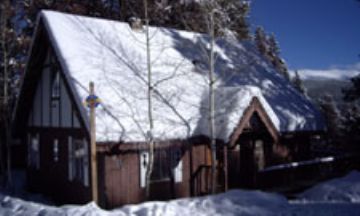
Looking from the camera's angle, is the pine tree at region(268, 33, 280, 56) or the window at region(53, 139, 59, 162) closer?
the window at region(53, 139, 59, 162)

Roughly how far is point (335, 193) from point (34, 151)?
42.1 ft

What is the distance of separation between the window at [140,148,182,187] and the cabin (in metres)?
0.04

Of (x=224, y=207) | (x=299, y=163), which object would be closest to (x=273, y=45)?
(x=299, y=163)

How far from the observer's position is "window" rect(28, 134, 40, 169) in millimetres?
Answer: 16500

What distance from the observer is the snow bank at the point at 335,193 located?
39.6 feet

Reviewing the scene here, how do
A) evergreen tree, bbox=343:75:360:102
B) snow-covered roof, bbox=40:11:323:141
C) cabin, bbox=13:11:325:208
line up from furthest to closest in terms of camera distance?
1. evergreen tree, bbox=343:75:360:102
2. snow-covered roof, bbox=40:11:323:141
3. cabin, bbox=13:11:325:208

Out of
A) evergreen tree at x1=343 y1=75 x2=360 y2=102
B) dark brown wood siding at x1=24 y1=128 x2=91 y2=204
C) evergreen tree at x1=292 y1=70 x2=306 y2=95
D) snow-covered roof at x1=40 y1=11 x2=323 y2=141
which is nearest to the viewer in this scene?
snow-covered roof at x1=40 y1=11 x2=323 y2=141

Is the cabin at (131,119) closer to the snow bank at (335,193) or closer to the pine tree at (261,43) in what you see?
the snow bank at (335,193)

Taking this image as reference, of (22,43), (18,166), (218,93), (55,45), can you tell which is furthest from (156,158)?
(18,166)

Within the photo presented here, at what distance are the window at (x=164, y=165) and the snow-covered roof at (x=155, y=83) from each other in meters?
0.90

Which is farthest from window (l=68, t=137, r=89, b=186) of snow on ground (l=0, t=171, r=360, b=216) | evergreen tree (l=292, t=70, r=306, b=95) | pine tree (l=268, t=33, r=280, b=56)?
evergreen tree (l=292, t=70, r=306, b=95)

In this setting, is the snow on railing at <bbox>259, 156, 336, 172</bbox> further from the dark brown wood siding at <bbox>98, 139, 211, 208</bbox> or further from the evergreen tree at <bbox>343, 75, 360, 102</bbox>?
the evergreen tree at <bbox>343, 75, 360, 102</bbox>

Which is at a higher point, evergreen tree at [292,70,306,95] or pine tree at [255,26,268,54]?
pine tree at [255,26,268,54]

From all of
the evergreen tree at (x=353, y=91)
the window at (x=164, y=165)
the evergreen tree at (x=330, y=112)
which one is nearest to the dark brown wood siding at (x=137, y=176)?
the window at (x=164, y=165)
